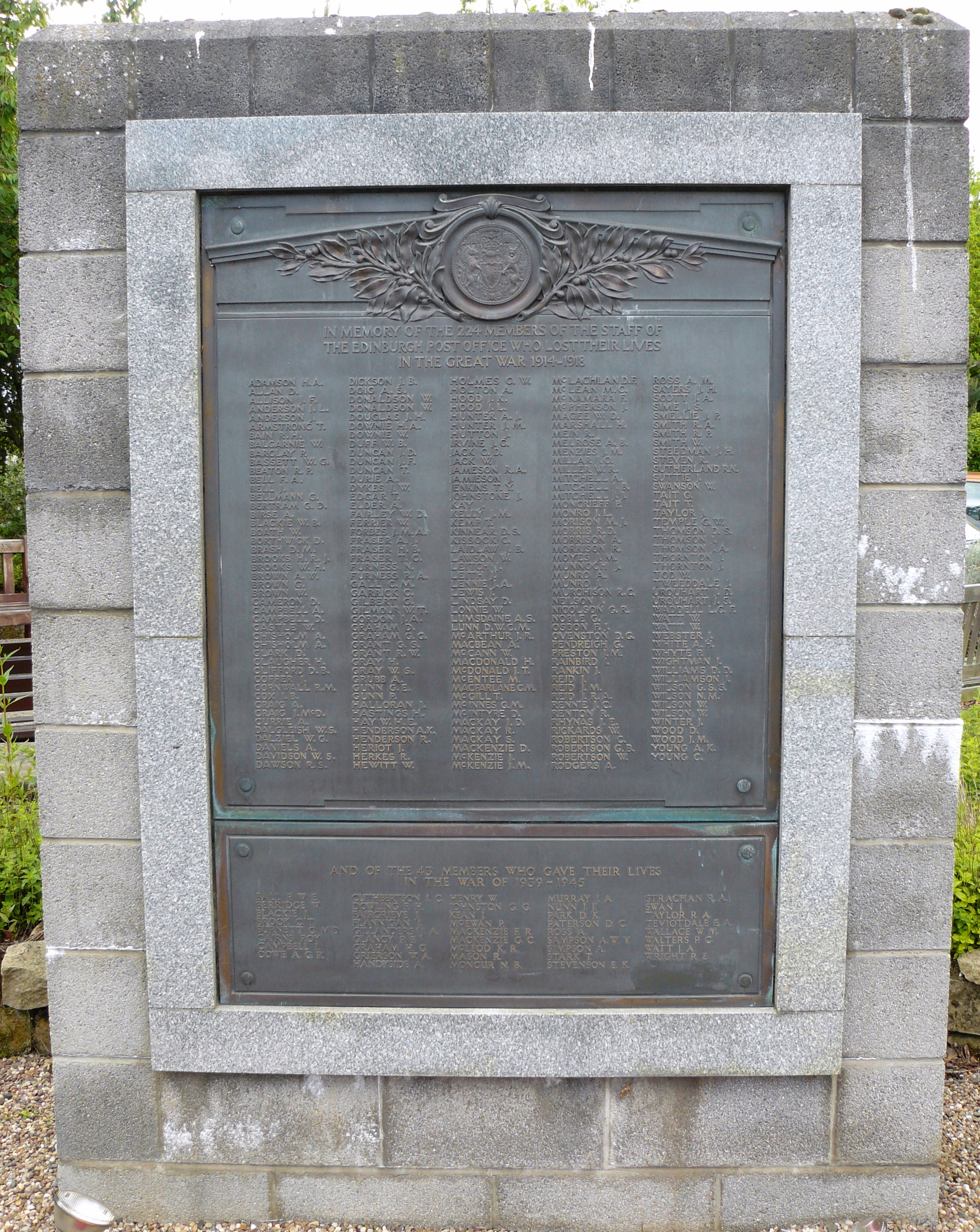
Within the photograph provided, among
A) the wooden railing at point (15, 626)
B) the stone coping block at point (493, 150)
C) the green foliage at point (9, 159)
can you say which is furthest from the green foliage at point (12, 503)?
the stone coping block at point (493, 150)

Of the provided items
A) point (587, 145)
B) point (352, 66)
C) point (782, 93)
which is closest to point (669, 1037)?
point (587, 145)

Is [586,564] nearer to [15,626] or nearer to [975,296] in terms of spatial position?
[15,626]

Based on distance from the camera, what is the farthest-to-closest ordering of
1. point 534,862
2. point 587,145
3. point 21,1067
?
point 21,1067, point 534,862, point 587,145

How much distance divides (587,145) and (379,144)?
2.76 ft

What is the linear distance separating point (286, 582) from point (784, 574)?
2.10 m

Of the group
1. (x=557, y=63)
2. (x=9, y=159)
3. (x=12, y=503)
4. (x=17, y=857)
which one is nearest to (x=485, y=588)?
(x=557, y=63)

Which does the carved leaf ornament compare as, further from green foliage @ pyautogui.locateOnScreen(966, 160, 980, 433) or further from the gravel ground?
green foliage @ pyautogui.locateOnScreen(966, 160, 980, 433)

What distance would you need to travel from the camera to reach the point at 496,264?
343 cm

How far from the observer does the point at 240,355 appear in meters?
3.49

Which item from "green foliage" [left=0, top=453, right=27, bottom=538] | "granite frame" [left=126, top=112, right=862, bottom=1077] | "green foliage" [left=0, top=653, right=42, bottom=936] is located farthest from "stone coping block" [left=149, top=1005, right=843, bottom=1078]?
"green foliage" [left=0, top=453, right=27, bottom=538]

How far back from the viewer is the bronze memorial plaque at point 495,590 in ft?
11.3

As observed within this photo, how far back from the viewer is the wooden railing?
376 inches

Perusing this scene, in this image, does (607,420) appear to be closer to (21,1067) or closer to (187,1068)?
(187,1068)

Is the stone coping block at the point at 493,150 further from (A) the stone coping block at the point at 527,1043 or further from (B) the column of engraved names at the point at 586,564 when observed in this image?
(A) the stone coping block at the point at 527,1043
